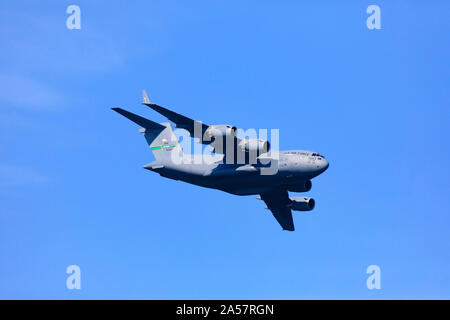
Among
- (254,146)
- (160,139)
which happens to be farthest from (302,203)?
(160,139)

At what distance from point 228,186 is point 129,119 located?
5720 mm

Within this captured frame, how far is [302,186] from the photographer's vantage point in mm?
40188

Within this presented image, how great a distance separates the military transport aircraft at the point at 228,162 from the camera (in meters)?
37.2

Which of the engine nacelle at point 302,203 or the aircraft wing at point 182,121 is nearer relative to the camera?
the aircraft wing at point 182,121

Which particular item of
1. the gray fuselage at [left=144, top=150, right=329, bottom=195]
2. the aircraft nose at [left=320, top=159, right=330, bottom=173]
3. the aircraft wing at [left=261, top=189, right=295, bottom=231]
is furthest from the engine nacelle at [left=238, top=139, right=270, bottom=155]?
the aircraft wing at [left=261, top=189, right=295, bottom=231]

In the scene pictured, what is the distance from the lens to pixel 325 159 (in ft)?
124

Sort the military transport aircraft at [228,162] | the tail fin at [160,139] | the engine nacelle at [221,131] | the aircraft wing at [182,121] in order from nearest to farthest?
the aircraft wing at [182,121]
the engine nacelle at [221,131]
the military transport aircraft at [228,162]
the tail fin at [160,139]

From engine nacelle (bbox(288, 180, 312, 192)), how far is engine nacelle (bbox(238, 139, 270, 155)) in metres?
3.40

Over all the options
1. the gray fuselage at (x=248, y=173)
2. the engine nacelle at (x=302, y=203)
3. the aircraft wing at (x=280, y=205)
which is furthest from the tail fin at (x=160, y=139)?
the engine nacelle at (x=302, y=203)

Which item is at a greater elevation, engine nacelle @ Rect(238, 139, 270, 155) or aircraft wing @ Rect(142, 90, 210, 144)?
aircraft wing @ Rect(142, 90, 210, 144)

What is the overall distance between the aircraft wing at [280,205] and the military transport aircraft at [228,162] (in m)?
0.06

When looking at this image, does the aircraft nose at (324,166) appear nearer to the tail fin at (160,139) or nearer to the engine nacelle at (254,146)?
the engine nacelle at (254,146)

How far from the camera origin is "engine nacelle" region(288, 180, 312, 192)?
40.2 metres

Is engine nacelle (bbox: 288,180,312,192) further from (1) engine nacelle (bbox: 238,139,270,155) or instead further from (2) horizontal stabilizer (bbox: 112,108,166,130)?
(2) horizontal stabilizer (bbox: 112,108,166,130)
